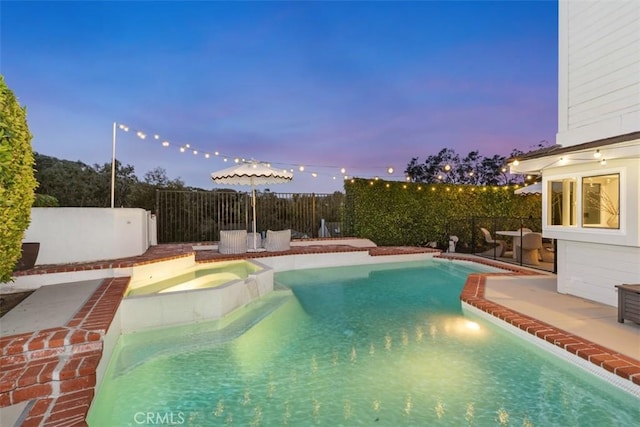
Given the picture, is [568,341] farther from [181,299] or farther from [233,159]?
[233,159]

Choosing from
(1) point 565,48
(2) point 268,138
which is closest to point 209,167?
(2) point 268,138

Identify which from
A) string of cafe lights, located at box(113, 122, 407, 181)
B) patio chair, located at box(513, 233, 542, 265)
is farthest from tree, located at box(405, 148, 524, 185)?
patio chair, located at box(513, 233, 542, 265)

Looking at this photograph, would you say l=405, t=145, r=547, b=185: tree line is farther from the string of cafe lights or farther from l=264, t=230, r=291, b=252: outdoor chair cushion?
l=264, t=230, r=291, b=252: outdoor chair cushion

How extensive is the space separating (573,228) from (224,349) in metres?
5.89

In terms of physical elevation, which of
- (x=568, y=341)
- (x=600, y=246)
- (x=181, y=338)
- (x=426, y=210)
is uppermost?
(x=426, y=210)

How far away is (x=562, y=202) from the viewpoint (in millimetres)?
5914

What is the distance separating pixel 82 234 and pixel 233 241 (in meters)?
3.77

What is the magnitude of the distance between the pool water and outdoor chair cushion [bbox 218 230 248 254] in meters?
4.22

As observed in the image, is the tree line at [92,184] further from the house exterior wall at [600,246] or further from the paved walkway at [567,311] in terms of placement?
the house exterior wall at [600,246]

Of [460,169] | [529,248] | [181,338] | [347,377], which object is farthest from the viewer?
[460,169]

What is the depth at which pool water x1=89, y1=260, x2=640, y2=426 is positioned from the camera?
2781mm

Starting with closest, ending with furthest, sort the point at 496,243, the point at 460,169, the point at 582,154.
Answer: the point at 582,154 → the point at 496,243 → the point at 460,169

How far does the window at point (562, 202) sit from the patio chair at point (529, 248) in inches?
129

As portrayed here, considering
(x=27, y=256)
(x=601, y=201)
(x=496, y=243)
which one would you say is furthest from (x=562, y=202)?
(x=27, y=256)
